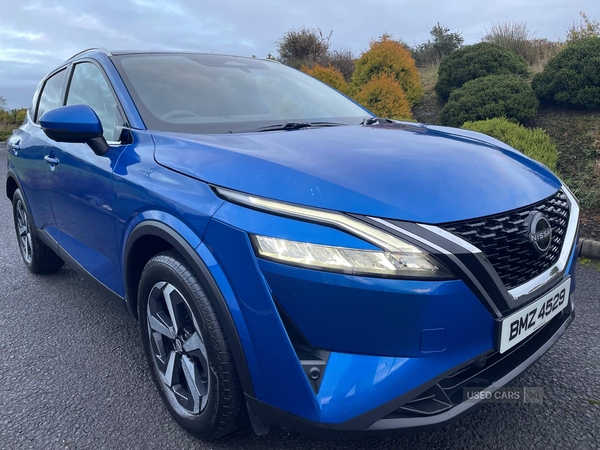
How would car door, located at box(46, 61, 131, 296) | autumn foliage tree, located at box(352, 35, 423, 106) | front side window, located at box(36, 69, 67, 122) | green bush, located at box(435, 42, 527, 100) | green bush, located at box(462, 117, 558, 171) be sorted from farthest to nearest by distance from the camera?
autumn foliage tree, located at box(352, 35, 423, 106) < green bush, located at box(435, 42, 527, 100) < green bush, located at box(462, 117, 558, 171) < front side window, located at box(36, 69, 67, 122) < car door, located at box(46, 61, 131, 296)

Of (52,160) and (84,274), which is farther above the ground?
(52,160)

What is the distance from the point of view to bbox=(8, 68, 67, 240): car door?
10.6 ft

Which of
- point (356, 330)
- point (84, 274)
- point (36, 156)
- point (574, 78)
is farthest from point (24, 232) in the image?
point (574, 78)

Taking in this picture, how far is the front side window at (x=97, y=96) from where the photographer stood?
7.96 feet

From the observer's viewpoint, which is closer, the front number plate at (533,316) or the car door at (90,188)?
the front number plate at (533,316)

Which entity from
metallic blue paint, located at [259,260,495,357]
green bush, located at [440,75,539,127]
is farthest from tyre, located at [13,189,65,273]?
green bush, located at [440,75,539,127]

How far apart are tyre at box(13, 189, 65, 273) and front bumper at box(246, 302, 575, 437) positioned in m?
2.91

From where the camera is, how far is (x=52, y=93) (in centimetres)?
369

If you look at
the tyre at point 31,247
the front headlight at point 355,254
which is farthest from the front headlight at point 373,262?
the tyre at point 31,247

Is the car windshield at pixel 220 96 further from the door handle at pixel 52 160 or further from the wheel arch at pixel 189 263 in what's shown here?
the door handle at pixel 52 160

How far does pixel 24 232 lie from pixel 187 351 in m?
2.96

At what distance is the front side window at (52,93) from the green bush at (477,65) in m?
7.10

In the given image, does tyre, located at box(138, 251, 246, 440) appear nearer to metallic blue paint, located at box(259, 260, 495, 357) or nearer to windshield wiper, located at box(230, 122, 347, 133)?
metallic blue paint, located at box(259, 260, 495, 357)

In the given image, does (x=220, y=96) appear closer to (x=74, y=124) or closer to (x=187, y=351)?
(x=74, y=124)
